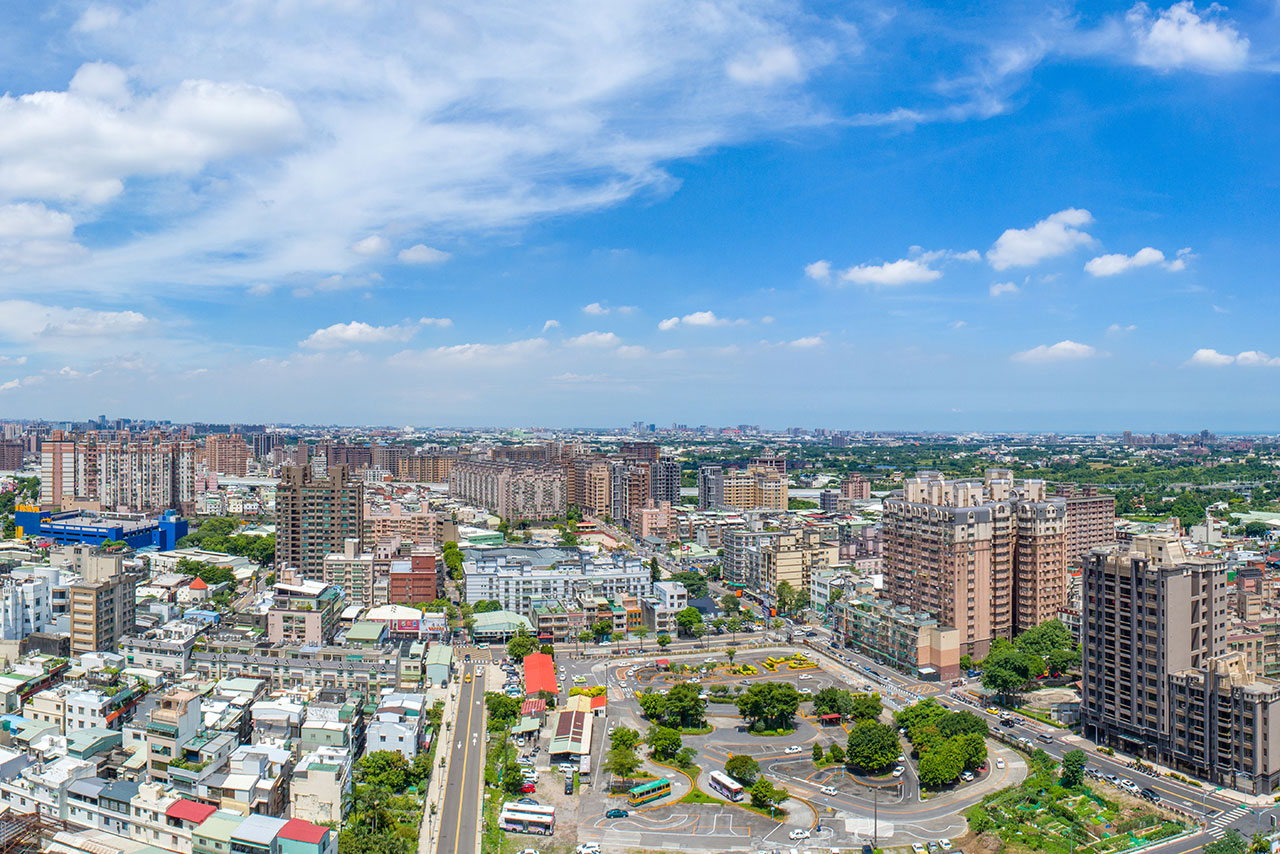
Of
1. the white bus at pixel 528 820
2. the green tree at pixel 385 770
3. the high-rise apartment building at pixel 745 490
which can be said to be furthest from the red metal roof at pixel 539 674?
the high-rise apartment building at pixel 745 490

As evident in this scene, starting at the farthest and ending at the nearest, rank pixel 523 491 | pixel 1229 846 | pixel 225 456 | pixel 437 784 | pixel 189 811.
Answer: pixel 225 456 < pixel 523 491 < pixel 437 784 < pixel 1229 846 < pixel 189 811

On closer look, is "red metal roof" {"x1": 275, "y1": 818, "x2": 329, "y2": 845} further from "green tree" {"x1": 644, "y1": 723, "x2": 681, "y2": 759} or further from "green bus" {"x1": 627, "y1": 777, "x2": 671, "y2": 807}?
"green tree" {"x1": 644, "y1": 723, "x2": 681, "y2": 759}

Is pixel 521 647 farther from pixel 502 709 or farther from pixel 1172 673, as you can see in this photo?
pixel 1172 673

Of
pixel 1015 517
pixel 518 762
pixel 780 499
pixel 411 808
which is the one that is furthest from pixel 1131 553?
pixel 780 499

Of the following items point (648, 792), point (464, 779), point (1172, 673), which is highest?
point (1172, 673)

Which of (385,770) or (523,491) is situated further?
(523,491)

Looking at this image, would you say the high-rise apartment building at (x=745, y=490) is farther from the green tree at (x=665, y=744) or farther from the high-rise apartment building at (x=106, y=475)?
the green tree at (x=665, y=744)

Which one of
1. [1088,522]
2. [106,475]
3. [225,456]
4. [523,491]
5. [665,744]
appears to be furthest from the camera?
[225,456]

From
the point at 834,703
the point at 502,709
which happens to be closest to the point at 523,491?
the point at 502,709
